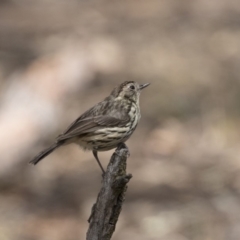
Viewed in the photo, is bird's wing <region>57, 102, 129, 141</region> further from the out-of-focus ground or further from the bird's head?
the out-of-focus ground

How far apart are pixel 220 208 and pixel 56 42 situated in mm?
6197

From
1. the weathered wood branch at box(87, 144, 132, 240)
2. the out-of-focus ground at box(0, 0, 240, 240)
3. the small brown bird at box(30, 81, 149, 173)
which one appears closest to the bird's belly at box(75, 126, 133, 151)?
the small brown bird at box(30, 81, 149, 173)

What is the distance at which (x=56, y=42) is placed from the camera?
45.8 ft

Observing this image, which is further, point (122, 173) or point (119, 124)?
point (119, 124)

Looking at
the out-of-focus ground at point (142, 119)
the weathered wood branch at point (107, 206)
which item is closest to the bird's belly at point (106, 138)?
the weathered wood branch at point (107, 206)

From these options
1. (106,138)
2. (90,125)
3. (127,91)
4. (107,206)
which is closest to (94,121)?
(90,125)

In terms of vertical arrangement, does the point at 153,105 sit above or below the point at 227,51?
below

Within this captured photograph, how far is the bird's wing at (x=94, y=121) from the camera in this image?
5289 millimetres

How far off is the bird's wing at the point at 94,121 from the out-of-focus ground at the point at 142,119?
3363 millimetres

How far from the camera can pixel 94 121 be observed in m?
5.46

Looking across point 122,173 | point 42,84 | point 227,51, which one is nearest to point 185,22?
point 227,51

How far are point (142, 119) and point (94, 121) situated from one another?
241 inches

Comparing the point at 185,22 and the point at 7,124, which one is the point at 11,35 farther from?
the point at 7,124

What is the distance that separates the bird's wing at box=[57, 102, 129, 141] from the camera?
529 centimetres
